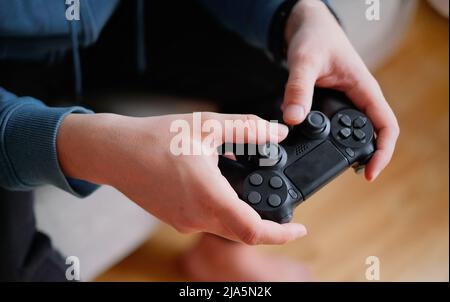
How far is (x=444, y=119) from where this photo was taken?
1009 millimetres

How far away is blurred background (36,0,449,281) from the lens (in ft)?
2.52

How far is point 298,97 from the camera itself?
1.68 ft

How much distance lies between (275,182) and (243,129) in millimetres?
57

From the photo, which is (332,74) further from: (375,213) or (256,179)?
(375,213)

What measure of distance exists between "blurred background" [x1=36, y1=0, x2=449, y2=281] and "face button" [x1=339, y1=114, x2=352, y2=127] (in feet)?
0.72

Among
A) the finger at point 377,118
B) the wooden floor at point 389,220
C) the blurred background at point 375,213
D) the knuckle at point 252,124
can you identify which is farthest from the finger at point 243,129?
the wooden floor at point 389,220

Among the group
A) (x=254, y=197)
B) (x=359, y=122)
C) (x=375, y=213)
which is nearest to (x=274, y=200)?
(x=254, y=197)

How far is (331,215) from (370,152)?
0.39m

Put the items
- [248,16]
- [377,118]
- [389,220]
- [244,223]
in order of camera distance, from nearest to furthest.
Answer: [244,223]
[377,118]
[248,16]
[389,220]

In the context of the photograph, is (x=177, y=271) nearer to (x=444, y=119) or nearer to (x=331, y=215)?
(x=331, y=215)

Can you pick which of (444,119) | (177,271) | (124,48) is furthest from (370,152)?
(444,119)

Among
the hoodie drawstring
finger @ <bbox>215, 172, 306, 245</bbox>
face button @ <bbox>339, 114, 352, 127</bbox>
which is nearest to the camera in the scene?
finger @ <bbox>215, 172, 306, 245</bbox>

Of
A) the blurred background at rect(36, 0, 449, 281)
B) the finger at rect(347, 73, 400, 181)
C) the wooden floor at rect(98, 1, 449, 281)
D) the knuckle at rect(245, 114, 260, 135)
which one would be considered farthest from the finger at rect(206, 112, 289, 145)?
the wooden floor at rect(98, 1, 449, 281)

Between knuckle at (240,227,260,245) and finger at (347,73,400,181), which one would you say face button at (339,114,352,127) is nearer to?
finger at (347,73,400,181)
